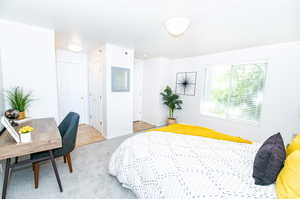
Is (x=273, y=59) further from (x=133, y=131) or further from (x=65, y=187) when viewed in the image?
(x=65, y=187)

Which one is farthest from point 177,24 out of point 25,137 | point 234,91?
point 234,91

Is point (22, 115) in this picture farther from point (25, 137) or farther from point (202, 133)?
point (202, 133)

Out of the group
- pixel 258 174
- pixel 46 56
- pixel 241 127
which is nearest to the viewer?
pixel 258 174

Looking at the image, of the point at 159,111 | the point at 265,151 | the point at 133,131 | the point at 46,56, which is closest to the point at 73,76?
the point at 46,56

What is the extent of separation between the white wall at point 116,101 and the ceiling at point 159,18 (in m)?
0.50

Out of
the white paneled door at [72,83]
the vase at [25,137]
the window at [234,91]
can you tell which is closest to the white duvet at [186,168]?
the vase at [25,137]

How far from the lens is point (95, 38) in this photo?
2668 millimetres

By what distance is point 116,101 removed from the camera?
3285mm

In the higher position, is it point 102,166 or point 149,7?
point 149,7

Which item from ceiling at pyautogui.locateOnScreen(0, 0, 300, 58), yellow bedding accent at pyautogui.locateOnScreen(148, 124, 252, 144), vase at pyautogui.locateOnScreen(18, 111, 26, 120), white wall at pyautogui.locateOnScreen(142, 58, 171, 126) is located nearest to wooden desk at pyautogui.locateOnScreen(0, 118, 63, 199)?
vase at pyautogui.locateOnScreen(18, 111, 26, 120)

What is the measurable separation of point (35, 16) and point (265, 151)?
320cm

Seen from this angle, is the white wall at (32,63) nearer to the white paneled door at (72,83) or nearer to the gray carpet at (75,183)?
the gray carpet at (75,183)

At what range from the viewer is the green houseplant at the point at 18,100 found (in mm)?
2012

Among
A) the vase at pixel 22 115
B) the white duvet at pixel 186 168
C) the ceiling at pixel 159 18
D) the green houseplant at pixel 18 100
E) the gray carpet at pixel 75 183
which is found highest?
the ceiling at pixel 159 18
